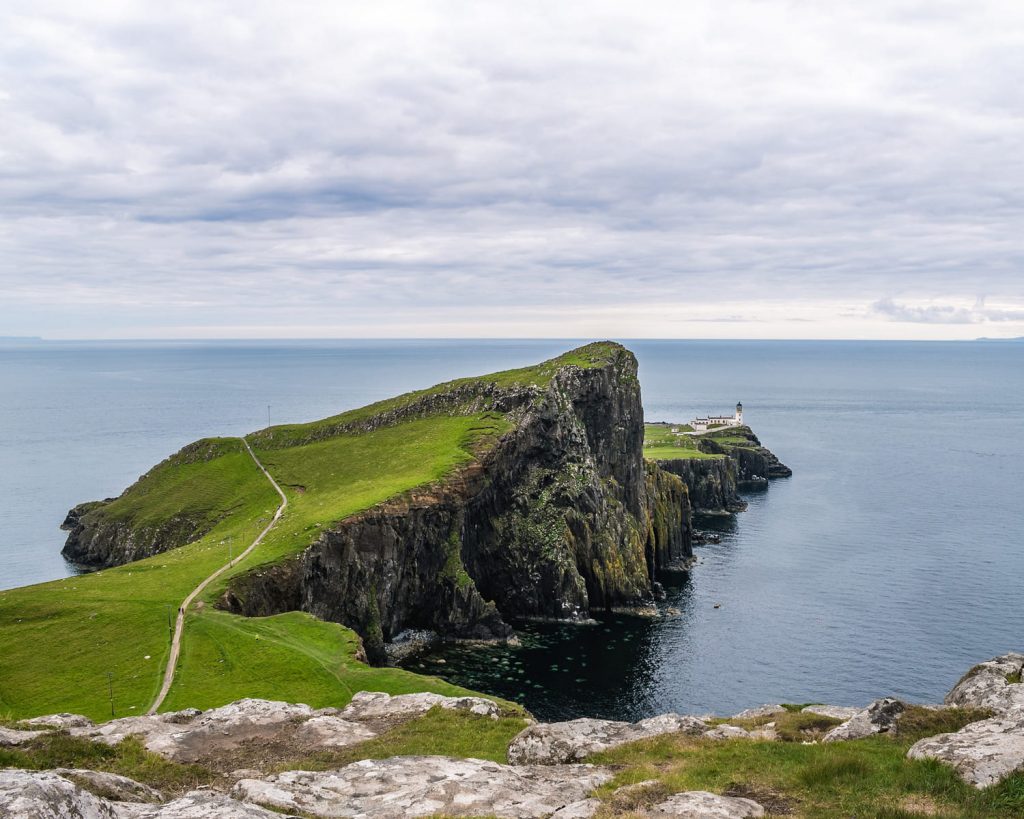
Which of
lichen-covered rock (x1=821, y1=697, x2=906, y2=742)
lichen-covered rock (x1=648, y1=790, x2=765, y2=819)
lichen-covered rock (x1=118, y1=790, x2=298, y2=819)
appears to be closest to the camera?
lichen-covered rock (x1=118, y1=790, x2=298, y2=819)

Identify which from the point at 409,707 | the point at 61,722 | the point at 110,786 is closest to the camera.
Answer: the point at 110,786

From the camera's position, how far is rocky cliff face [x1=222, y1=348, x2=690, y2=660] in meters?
77.0

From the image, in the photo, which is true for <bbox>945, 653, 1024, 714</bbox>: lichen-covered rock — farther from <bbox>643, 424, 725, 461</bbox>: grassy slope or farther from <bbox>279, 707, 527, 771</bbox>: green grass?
<bbox>643, 424, 725, 461</bbox>: grassy slope

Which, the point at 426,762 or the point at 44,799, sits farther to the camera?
the point at 426,762

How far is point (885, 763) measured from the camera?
2048cm

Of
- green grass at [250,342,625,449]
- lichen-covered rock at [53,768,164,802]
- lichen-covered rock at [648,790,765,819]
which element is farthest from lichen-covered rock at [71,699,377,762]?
green grass at [250,342,625,449]

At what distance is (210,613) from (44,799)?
52.0m

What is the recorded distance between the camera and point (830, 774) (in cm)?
2027

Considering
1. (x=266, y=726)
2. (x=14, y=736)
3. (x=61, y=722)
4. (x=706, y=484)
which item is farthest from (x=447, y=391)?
(x=14, y=736)

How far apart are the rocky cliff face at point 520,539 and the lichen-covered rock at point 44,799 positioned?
53855 millimetres

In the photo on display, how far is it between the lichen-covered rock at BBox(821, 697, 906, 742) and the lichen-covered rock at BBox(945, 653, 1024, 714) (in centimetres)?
298

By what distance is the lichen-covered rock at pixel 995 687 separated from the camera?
25172 millimetres

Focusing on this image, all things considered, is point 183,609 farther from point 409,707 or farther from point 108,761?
point 108,761

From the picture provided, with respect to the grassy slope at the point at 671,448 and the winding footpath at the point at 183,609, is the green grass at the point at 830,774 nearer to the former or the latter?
the winding footpath at the point at 183,609
